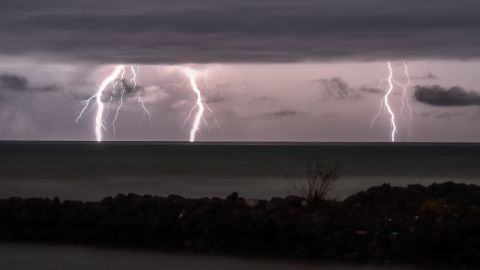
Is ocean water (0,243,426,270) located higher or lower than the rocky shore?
lower

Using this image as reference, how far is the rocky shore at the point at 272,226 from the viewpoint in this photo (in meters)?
19.3

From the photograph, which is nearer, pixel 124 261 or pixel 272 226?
pixel 124 261

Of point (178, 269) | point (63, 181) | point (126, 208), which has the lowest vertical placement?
point (178, 269)

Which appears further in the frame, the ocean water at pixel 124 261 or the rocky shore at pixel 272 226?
the rocky shore at pixel 272 226

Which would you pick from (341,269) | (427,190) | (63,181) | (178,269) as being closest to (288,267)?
(341,269)

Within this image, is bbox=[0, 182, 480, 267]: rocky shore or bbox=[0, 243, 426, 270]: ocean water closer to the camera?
bbox=[0, 243, 426, 270]: ocean water

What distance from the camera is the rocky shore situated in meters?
19.3

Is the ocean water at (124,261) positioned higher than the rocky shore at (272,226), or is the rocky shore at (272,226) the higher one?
the rocky shore at (272,226)

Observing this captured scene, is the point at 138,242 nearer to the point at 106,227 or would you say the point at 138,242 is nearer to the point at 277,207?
the point at 106,227

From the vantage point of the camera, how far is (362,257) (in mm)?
19078

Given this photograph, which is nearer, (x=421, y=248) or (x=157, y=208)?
(x=421, y=248)

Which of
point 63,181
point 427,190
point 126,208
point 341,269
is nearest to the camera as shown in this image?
point 341,269

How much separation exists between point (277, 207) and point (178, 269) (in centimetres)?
430

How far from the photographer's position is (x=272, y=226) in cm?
2077
